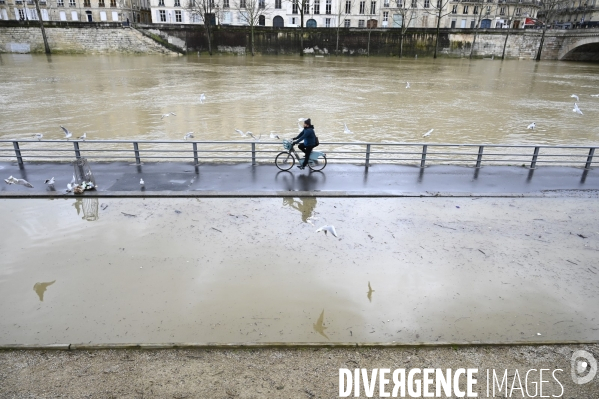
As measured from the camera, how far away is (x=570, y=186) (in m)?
11.3

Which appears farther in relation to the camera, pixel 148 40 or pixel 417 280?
pixel 148 40

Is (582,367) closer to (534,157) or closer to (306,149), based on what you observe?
(306,149)

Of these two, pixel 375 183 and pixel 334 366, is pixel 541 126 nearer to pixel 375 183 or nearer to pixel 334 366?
pixel 375 183

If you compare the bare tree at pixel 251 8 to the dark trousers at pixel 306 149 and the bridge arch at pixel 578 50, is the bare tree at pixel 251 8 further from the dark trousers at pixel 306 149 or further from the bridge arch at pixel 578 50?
the dark trousers at pixel 306 149

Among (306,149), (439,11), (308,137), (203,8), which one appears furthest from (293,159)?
(439,11)

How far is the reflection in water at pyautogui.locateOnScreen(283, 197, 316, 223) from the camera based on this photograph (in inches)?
373

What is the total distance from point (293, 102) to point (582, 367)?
76.6ft

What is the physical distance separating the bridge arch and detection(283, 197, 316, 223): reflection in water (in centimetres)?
6180

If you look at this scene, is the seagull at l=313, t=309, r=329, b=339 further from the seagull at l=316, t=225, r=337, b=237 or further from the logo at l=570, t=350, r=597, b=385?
the logo at l=570, t=350, r=597, b=385

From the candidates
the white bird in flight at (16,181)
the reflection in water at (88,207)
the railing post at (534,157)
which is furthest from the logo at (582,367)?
the white bird in flight at (16,181)

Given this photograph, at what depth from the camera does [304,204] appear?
32.6 feet

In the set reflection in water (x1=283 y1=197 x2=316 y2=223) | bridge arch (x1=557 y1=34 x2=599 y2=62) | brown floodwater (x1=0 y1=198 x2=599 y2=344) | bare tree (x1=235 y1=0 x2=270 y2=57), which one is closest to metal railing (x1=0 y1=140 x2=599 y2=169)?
reflection in water (x1=283 y1=197 x2=316 y2=223)

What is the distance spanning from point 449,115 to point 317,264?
19.2 meters

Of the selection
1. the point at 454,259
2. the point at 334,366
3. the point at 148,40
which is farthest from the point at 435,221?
the point at 148,40
